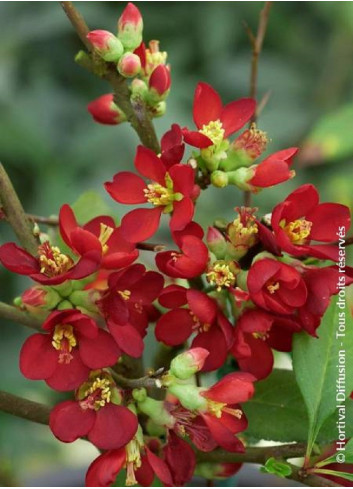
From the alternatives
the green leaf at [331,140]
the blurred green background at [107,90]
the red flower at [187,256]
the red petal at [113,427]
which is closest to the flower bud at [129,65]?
the red flower at [187,256]

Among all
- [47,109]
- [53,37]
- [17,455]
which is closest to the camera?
[17,455]

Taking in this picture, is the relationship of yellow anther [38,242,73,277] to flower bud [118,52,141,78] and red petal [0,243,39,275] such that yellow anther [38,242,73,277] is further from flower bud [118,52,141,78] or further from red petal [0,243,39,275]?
flower bud [118,52,141,78]

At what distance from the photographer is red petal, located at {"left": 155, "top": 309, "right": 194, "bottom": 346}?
569 mm

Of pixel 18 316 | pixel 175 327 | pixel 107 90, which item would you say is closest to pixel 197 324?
pixel 175 327

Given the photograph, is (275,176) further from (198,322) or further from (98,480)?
(98,480)

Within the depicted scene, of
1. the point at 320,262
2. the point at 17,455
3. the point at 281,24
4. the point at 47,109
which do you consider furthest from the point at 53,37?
the point at 320,262

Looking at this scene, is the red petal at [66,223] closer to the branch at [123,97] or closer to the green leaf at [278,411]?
the branch at [123,97]

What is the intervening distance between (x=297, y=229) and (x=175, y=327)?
103 mm

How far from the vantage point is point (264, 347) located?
573mm

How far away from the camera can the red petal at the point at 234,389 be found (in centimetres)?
52

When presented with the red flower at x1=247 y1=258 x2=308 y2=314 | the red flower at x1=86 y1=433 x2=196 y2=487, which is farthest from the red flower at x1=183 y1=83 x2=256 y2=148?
the red flower at x1=86 y1=433 x2=196 y2=487

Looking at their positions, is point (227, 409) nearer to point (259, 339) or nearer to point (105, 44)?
point (259, 339)

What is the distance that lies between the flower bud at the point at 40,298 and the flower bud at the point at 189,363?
89 mm

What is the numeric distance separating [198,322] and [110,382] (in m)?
0.07
